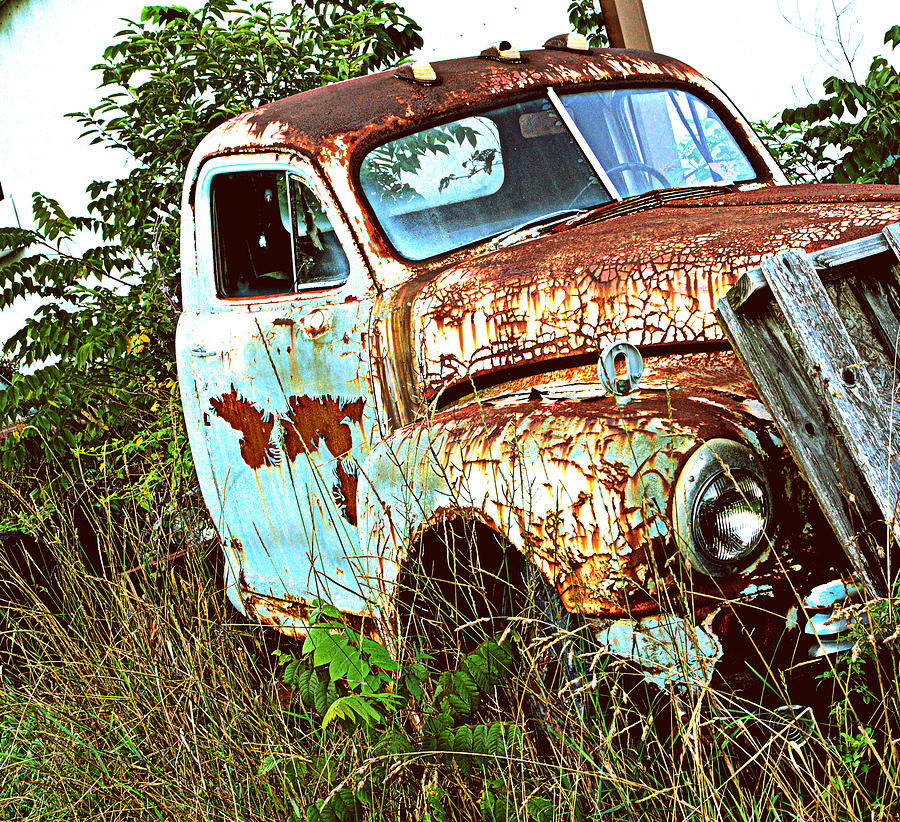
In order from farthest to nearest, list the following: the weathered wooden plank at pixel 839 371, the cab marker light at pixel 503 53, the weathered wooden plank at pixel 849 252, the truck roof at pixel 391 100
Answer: the cab marker light at pixel 503 53, the truck roof at pixel 391 100, the weathered wooden plank at pixel 849 252, the weathered wooden plank at pixel 839 371

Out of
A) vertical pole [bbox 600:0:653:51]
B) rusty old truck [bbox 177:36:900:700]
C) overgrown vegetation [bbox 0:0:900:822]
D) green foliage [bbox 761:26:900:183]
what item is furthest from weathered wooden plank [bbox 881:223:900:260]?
vertical pole [bbox 600:0:653:51]

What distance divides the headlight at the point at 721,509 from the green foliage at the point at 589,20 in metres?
4.58

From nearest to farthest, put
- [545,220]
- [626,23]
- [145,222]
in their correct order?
[545,220] < [626,23] < [145,222]

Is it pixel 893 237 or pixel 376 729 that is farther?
pixel 376 729

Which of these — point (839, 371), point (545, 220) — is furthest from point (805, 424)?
point (545, 220)

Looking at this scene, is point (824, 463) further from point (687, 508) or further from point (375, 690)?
point (375, 690)

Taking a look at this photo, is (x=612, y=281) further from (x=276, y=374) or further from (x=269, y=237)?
(x=269, y=237)

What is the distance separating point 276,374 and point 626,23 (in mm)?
2873

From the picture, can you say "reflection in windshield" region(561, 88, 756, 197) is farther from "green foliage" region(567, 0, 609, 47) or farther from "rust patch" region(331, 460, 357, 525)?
"green foliage" region(567, 0, 609, 47)

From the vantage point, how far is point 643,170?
335 centimetres

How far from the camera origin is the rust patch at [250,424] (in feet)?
11.1

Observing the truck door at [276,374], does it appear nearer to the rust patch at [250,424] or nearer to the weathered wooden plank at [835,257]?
the rust patch at [250,424]

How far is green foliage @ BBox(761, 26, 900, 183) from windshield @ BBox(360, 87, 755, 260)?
1825 millimetres

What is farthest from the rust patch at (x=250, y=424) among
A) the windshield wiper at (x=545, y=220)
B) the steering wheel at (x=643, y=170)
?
the steering wheel at (x=643, y=170)
